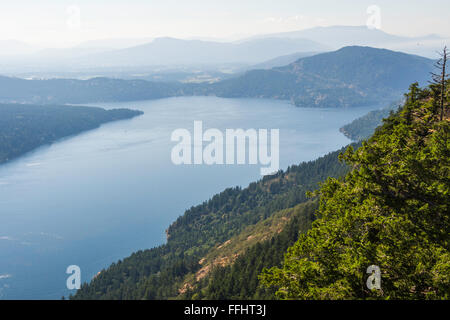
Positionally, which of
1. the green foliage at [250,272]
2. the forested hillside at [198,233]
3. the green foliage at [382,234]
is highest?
the green foliage at [382,234]

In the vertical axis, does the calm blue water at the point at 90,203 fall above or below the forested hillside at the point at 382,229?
below

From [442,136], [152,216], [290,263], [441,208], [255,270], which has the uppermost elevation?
[442,136]

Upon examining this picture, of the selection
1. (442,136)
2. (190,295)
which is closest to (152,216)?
(190,295)

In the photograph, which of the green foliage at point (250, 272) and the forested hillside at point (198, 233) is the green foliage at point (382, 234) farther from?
the forested hillside at point (198, 233)

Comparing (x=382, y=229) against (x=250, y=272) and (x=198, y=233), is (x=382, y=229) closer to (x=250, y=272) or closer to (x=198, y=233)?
(x=250, y=272)

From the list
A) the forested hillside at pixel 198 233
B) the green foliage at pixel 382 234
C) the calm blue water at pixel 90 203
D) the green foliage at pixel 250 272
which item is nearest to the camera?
the green foliage at pixel 382 234

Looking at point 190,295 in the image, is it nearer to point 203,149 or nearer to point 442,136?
point 442,136

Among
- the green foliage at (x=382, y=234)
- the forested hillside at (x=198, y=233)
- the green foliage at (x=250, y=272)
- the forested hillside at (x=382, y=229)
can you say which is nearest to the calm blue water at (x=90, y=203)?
the forested hillside at (x=198, y=233)
